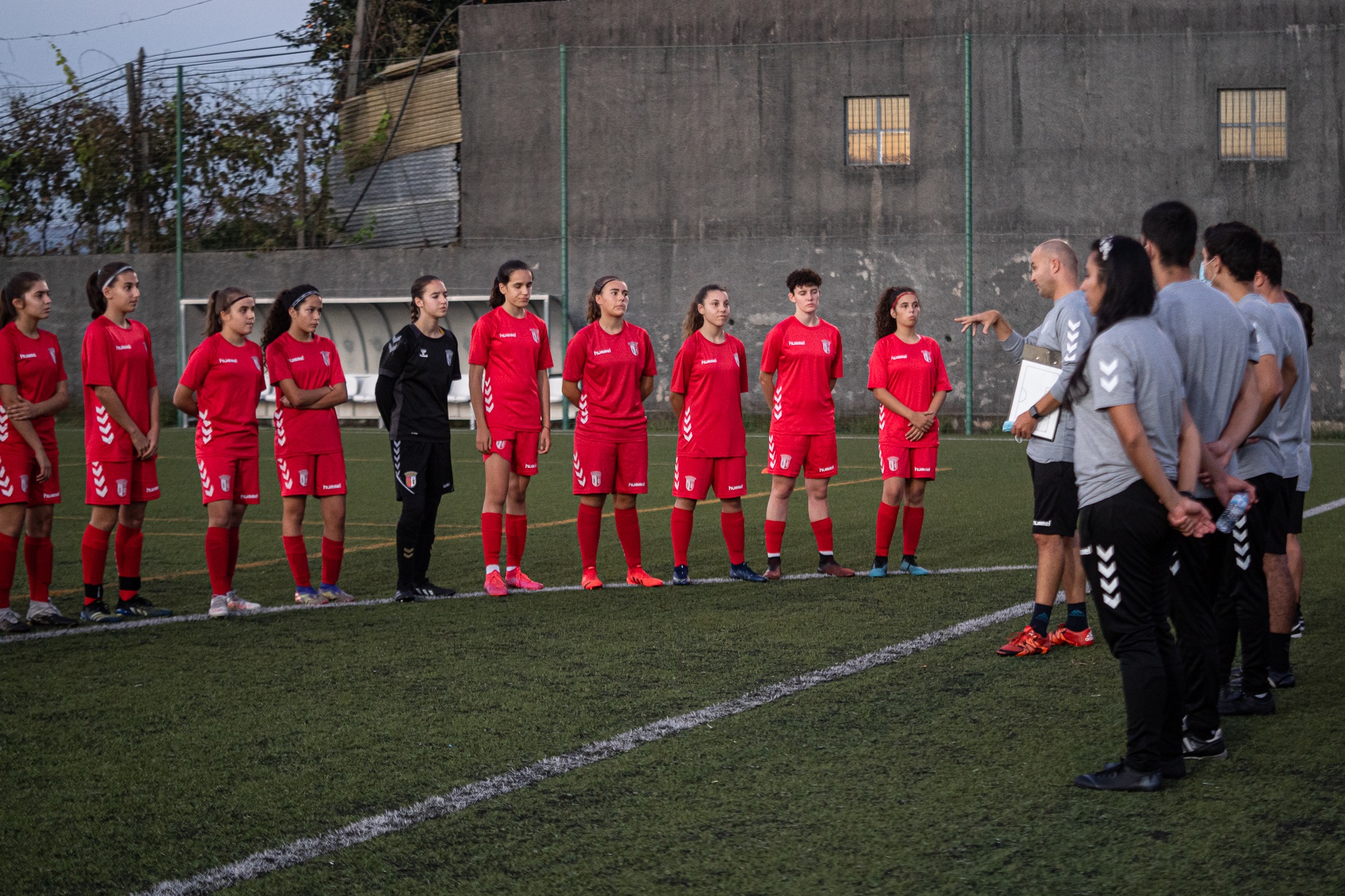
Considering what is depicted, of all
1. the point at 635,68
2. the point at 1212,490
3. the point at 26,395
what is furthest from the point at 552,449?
the point at 1212,490

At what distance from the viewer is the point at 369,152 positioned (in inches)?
1081

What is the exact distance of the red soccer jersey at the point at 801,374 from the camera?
28.0 feet

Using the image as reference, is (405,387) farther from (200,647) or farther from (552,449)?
(552,449)

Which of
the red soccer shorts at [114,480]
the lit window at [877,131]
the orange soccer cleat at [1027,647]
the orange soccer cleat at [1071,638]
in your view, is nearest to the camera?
the orange soccer cleat at [1027,647]

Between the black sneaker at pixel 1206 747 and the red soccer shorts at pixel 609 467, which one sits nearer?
the black sneaker at pixel 1206 747

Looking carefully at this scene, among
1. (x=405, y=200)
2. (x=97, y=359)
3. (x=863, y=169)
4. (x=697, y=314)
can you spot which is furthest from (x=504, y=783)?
(x=405, y=200)

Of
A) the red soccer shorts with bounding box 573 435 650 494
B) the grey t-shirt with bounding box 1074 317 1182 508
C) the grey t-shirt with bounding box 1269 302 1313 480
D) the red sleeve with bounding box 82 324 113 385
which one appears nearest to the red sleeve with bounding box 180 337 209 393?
the red sleeve with bounding box 82 324 113 385

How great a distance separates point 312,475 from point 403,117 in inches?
806

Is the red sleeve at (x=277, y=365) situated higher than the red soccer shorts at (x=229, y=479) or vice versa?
the red sleeve at (x=277, y=365)

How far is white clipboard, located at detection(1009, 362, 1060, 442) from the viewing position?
5742mm

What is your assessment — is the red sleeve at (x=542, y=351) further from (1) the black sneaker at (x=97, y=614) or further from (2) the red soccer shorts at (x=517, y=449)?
(1) the black sneaker at (x=97, y=614)

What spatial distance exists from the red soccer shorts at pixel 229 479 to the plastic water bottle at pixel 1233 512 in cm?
516

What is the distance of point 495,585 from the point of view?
26.3 ft

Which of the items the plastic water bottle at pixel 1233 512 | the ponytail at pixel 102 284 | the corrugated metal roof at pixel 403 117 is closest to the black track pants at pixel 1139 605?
the plastic water bottle at pixel 1233 512
